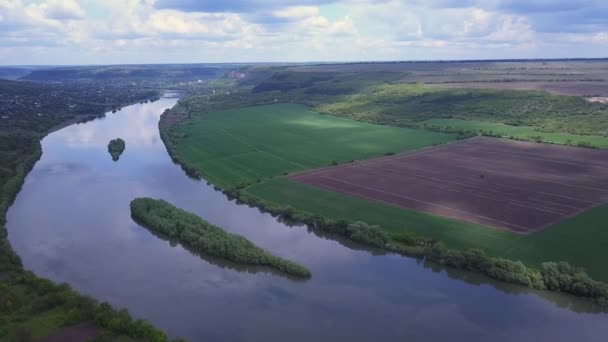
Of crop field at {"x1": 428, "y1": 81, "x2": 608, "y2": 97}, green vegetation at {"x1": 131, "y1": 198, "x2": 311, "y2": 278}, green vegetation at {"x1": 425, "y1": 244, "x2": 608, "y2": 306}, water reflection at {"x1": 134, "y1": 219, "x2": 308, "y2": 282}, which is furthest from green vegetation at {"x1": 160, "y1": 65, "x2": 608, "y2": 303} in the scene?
crop field at {"x1": 428, "y1": 81, "x2": 608, "y2": 97}

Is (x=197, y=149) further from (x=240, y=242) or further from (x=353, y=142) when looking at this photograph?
(x=240, y=242)

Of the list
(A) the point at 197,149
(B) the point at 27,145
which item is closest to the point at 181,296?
(A) the point at 197,149

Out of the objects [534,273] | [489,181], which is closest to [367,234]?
[534,273]

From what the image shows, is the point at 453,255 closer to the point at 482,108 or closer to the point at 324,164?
the point at 324,164

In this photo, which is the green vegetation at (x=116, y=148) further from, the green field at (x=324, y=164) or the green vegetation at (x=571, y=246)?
the green vegetation at (x=571, y=246)

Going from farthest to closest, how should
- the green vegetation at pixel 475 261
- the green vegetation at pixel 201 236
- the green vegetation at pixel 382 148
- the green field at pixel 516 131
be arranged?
the green field at pixel 516 131, the green vegetation at pixel 201 236, the green vegetation at pixel 382 148, the green vegetation at pixel 475 261

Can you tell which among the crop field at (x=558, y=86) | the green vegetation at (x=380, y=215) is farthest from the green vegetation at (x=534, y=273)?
the crop field at (x=558, y=86)
